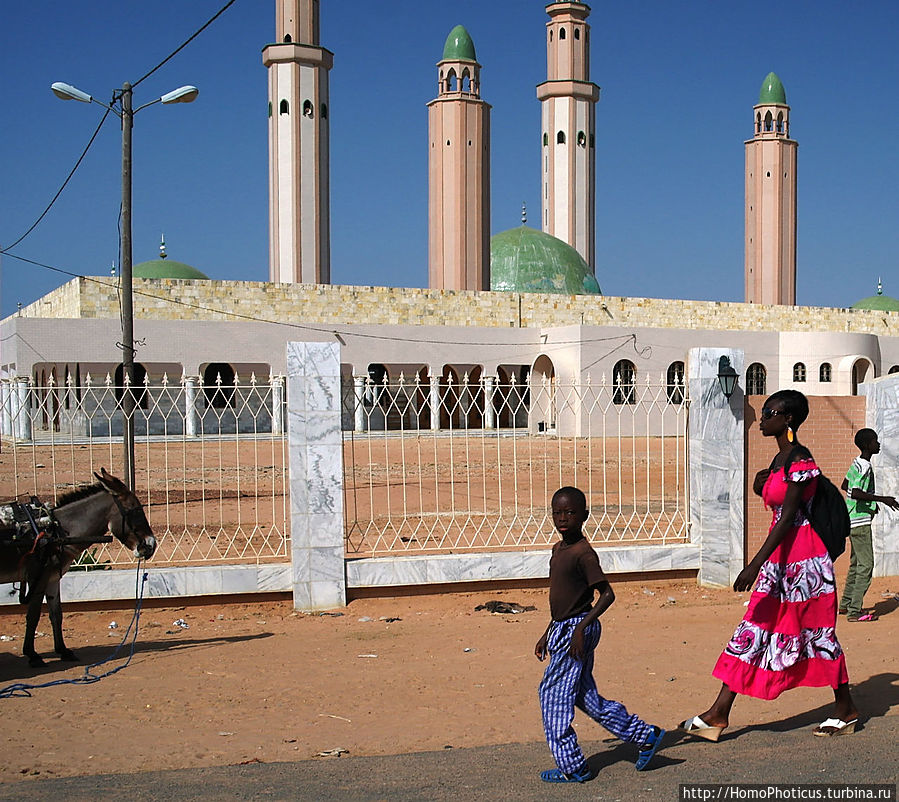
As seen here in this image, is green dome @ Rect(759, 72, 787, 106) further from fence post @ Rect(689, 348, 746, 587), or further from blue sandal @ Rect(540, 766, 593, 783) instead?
blue sandal @ Rect(540, 766, 593, 783)

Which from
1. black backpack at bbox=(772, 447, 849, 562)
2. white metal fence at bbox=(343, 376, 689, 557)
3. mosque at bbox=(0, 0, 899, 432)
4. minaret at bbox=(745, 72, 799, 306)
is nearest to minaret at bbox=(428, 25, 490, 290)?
mosque at bbox=(0, 0, 899, 432)

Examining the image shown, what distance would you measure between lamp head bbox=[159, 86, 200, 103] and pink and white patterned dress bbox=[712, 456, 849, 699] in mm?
10386

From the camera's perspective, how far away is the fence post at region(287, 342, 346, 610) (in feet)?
23.0

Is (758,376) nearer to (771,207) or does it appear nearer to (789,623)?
(771,207)

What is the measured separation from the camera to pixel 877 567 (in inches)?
325

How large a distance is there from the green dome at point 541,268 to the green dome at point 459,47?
8.08 m

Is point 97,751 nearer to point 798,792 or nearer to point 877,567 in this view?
point 798,792

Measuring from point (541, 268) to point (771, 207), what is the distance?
32.3 ft

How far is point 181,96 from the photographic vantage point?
12.4 m

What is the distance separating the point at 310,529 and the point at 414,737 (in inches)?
111

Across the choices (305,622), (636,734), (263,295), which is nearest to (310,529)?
(305,622)

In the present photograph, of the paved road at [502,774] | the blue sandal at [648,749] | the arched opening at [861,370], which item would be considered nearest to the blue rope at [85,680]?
the paved road at [502,774]

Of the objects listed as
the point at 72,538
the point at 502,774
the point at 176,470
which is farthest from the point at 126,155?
the point at 502,774

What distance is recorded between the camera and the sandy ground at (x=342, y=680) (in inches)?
171
